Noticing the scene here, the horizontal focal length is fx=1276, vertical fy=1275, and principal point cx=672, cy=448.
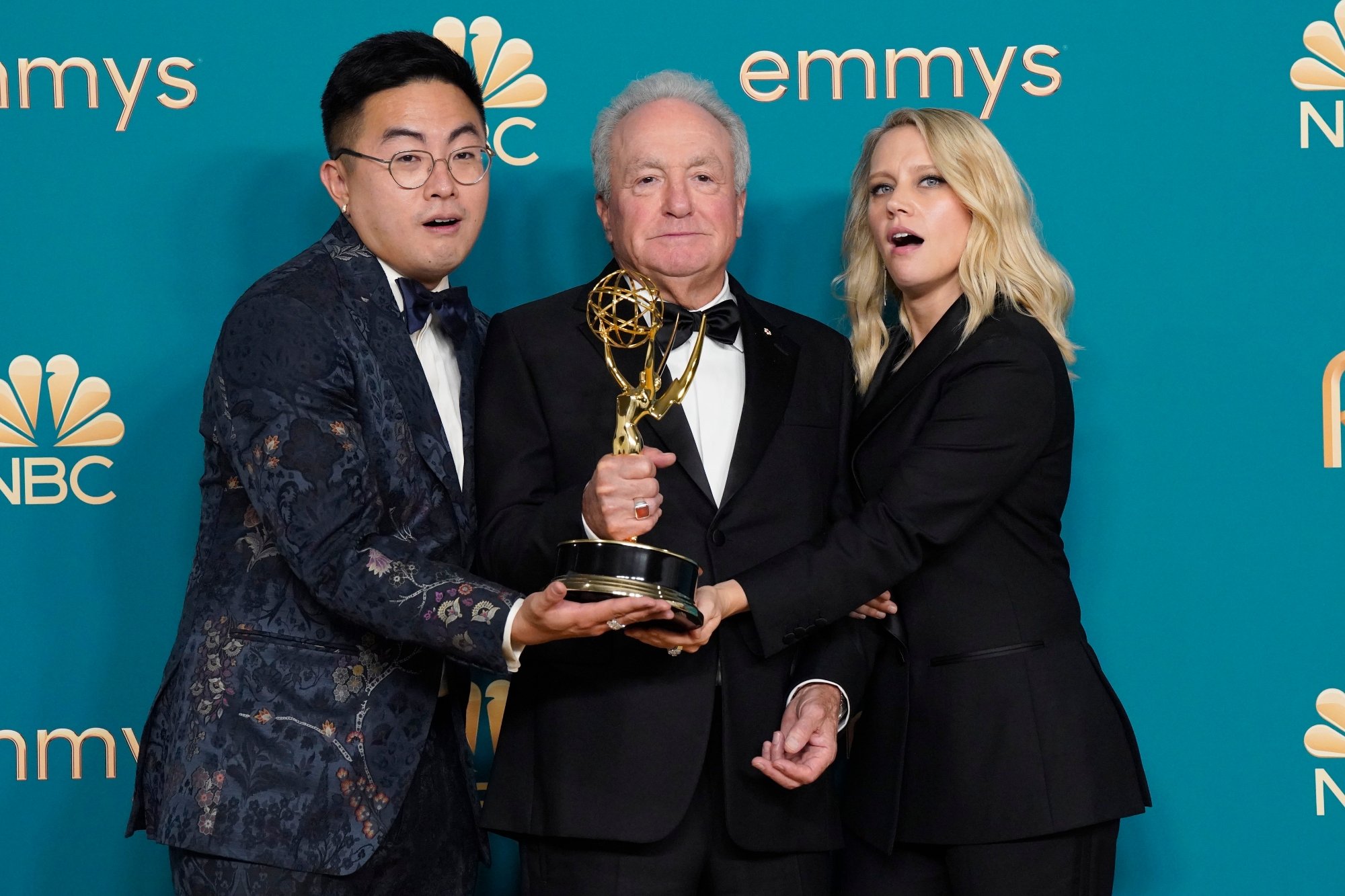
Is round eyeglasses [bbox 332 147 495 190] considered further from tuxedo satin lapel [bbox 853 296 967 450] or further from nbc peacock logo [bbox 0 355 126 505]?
nbc peacock logo [bbox 0 355 126 505]

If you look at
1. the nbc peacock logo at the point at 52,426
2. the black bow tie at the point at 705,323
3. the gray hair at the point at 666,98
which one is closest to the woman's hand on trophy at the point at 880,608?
the black bow tie at the point at 705,323

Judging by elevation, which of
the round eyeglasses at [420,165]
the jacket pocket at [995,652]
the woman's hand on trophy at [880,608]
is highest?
the round eyeglasses at [420,165]

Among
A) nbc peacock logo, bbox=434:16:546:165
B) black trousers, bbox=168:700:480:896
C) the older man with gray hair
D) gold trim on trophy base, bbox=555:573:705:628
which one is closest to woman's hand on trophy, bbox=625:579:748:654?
the older man with gray hair

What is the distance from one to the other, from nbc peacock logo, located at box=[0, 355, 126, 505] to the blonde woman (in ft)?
4.80

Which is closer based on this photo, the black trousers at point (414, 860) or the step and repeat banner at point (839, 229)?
the black trousers at point (414, 860)

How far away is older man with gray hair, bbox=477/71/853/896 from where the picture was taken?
6.02 feet

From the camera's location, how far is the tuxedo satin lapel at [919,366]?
2.09 meters

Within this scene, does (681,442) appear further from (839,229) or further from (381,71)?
(839,229)

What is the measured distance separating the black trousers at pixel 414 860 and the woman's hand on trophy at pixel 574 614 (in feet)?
1.24

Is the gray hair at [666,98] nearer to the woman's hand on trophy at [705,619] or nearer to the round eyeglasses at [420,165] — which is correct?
the round eyeglasses at [420,165]

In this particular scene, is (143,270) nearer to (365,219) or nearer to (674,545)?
(365,219)

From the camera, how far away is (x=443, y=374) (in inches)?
79.9

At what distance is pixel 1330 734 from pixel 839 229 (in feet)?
4.74

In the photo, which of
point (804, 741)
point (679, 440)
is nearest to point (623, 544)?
point (679, 440)
